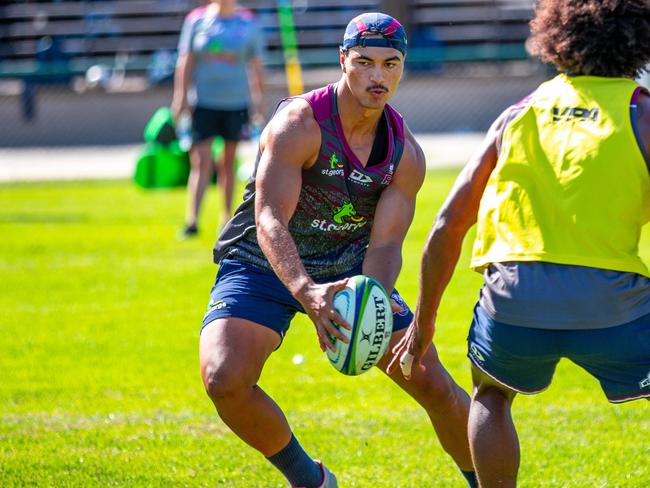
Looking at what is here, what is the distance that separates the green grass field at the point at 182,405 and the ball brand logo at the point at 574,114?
75.7 inches

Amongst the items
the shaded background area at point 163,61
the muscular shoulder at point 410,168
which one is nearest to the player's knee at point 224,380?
the muscular shoulder at point 410,168

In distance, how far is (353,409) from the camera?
243 inches

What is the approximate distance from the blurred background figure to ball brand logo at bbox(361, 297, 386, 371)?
7358 millimetres

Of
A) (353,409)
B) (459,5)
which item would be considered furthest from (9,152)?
(353,409)

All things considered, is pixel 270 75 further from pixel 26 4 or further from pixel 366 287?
pixel 366 287

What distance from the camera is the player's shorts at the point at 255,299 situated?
174 inches

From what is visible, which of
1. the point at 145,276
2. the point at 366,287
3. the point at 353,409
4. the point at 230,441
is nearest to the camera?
the point at 366,287

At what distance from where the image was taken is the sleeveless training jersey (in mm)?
4402

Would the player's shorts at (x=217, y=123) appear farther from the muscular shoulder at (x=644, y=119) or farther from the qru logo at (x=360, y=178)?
the muscular shoulder at (x=644, y=119)

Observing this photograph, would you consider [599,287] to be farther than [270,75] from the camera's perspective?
No

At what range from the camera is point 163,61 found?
78.0 ft

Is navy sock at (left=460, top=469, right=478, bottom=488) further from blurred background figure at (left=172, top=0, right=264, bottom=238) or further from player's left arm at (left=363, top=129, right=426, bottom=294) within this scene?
blurred background figure at (left=172, top=0, right=264, bottom=238)

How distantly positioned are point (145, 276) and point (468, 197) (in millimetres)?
6401

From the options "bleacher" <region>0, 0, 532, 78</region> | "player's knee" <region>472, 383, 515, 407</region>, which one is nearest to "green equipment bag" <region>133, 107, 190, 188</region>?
"bleacher" <region>0, 0, 532, 78</region>
